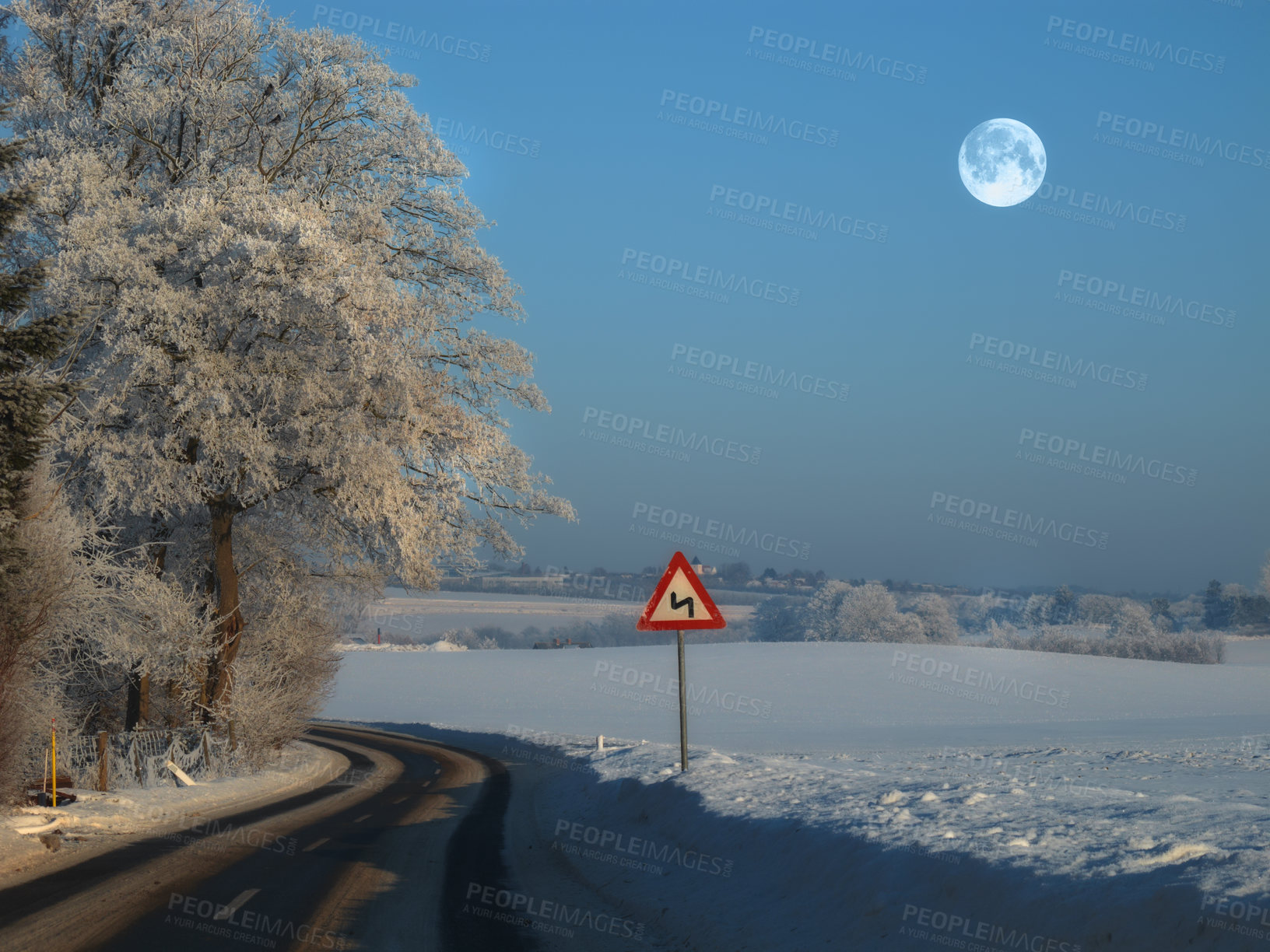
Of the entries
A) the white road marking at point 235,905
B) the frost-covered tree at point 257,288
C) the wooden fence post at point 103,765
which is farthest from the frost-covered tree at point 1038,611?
the white road marking at point 235,905

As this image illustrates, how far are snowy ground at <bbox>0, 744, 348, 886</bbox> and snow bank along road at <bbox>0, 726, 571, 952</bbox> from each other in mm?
399

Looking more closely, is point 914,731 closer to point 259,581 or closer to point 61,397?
point 259,581

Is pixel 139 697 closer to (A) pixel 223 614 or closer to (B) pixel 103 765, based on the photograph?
(A) pixel 223 614

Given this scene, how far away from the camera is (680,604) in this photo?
11508mm

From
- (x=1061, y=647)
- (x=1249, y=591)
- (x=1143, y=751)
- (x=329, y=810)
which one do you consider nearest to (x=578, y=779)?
(x=329, y=810)

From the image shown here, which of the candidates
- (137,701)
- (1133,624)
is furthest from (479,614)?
(137,701)

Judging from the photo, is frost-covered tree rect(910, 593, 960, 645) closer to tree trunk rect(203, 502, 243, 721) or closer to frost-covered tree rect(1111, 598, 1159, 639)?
frost-covered tree rect(1111, 598, 1159, 639)

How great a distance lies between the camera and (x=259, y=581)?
22.8m

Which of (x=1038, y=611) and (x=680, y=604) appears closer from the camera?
(x=680, y=604)

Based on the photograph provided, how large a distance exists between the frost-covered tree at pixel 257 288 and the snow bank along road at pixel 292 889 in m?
7.14

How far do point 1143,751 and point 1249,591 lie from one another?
121107 mm

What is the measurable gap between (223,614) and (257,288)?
24.0ft

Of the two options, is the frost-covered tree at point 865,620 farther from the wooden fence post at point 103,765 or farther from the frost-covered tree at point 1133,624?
the wooden fence post at point 103,765

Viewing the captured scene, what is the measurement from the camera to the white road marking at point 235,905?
757cm
